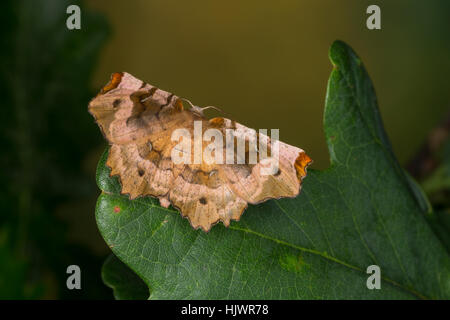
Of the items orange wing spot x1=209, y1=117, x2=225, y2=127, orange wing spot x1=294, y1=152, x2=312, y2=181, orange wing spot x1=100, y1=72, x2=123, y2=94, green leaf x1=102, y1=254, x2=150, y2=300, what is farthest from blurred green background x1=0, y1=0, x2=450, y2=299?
orange wing spot x1=294, y1=152, x2=312, y2=181

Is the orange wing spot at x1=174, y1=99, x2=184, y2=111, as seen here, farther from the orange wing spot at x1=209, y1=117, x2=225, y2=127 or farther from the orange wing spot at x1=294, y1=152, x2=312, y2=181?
the orange wing spot at x1=294, y1=152, x2=312, y2=181

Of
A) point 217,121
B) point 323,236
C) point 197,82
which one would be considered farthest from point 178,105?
point 197,82

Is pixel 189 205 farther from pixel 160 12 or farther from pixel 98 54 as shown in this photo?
pixel 160 12

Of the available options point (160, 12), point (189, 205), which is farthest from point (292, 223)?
point (160, 12)

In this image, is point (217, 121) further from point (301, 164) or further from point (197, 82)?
point (197, 82)

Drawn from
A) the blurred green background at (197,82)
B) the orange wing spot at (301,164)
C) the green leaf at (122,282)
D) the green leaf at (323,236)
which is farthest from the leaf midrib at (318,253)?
the blurred green background at (197,82)


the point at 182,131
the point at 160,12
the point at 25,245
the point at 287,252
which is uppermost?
the point at 160,12
